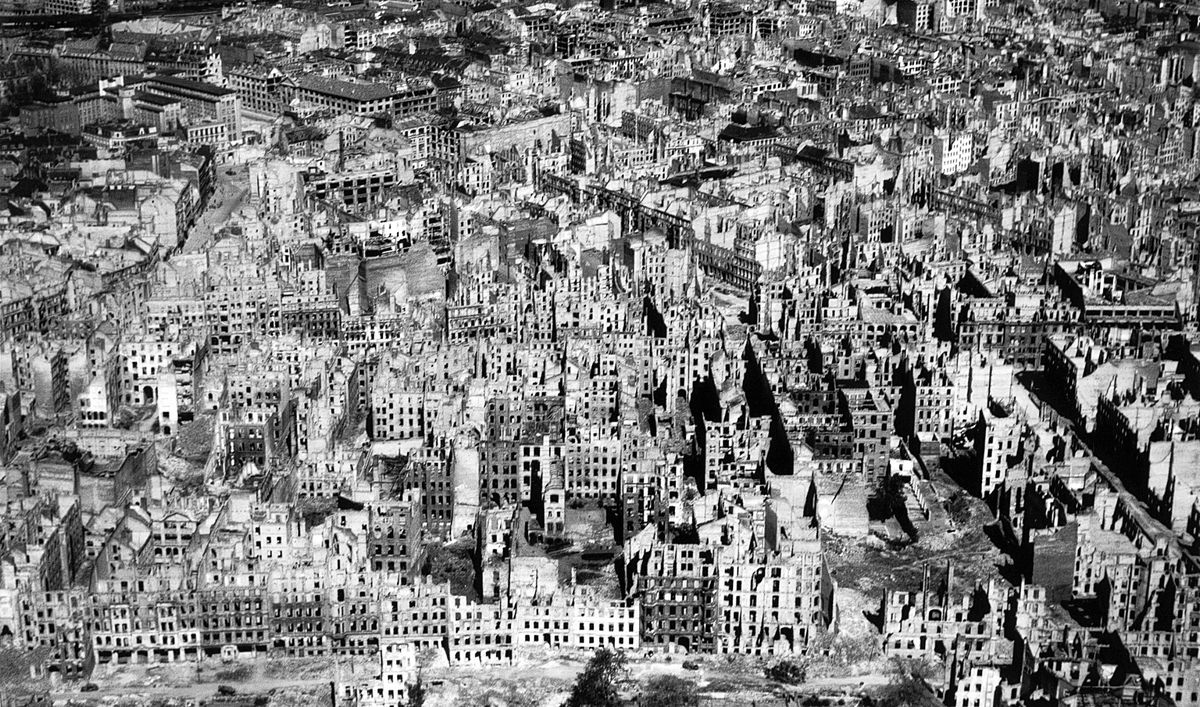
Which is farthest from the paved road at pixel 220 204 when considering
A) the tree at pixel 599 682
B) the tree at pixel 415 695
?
the tree at pixel 599 682

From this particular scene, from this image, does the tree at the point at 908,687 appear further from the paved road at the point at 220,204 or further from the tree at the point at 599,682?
the paved road at the point at 220,204

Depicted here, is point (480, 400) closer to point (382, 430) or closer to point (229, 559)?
point (382, 430)

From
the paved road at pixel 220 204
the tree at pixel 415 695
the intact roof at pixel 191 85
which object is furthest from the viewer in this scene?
the intact roof at pixel 191 85

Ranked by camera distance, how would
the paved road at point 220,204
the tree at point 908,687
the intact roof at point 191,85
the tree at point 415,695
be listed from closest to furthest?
the tree at point 415,695 < the tree at point 908,687 < the paved road at point 220,204 < the intact roof at point 191,85

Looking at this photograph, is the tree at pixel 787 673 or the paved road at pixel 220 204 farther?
the paved road at pixel 220 204

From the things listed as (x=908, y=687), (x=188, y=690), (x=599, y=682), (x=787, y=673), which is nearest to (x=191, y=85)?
(x=188, y=690)

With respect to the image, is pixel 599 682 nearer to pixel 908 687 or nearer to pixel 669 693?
pixel 669 693
